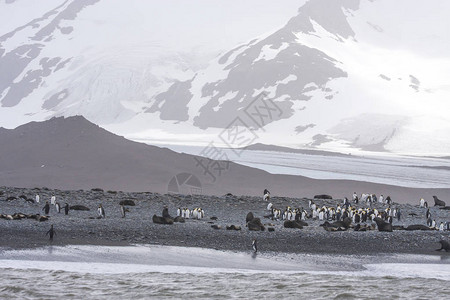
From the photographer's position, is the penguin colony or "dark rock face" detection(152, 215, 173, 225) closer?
"dark rock face" detection(152, 215, 173, 225)

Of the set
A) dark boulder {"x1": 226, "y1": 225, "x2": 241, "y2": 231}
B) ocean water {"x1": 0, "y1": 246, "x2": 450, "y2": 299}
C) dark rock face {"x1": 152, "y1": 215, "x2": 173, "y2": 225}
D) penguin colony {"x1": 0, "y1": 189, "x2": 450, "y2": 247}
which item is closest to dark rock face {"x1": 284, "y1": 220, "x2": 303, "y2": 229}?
dark boulder {"x1": 226, "y1": 225, "x2": 241, "y2": 231}

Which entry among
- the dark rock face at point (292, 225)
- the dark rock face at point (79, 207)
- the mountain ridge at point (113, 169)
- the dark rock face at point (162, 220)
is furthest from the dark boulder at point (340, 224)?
the mountain ridge at point (113, 169)

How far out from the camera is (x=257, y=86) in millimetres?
135500

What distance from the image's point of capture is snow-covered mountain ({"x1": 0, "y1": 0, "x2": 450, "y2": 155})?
11838 cm

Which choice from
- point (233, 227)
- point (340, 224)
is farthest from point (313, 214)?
point (233, 227)

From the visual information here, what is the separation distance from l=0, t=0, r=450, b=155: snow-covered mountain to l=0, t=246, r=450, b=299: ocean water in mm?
84251

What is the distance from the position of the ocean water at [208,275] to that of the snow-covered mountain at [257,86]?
84.3m

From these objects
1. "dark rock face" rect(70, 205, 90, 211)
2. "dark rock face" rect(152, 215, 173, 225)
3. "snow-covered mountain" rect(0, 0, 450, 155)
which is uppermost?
"snow-covered mountain" rect(0, 0, 450, 155)

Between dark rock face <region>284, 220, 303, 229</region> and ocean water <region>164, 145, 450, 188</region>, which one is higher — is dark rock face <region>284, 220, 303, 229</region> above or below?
below

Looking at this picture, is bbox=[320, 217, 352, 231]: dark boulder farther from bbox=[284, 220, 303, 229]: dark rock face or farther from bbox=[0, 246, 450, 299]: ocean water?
bbox=[0, 246, 450, 299]: ocean water

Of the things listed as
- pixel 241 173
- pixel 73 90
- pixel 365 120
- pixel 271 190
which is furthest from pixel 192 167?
pixel 73 90

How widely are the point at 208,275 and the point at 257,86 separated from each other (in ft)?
387

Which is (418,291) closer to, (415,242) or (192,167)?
(415,242)

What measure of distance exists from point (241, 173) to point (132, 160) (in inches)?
270
